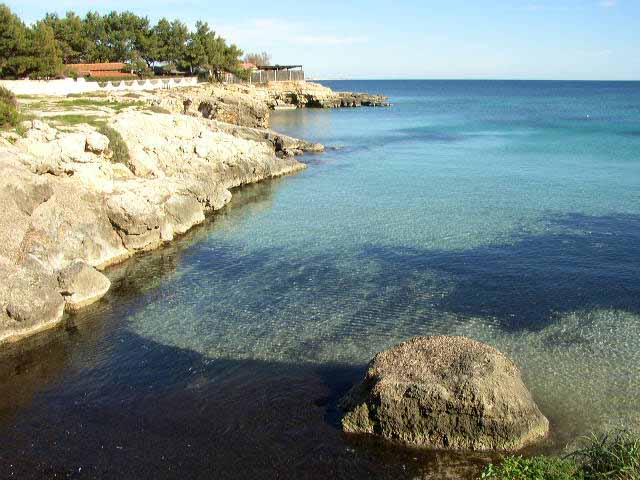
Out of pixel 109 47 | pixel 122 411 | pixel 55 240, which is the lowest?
pixel 122 411

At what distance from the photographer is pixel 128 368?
57.6 feet

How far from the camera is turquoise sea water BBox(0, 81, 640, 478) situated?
45.5 ft

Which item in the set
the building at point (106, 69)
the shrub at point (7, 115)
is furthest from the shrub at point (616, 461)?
the building at point (106, 69)

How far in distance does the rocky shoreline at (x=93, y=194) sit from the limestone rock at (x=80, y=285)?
39 mm

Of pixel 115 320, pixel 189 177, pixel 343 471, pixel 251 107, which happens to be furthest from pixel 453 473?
pixel 251 107

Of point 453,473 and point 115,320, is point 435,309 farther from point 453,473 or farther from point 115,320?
point 115,320

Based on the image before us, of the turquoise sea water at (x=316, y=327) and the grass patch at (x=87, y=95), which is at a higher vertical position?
the grass patch at (x=87, y=95)

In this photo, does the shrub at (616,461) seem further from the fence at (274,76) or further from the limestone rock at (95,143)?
the fence at (274,76)

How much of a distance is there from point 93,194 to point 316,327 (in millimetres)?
14247

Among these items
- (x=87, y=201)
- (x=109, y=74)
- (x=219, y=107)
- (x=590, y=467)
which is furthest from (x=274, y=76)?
(x=590, y=467)

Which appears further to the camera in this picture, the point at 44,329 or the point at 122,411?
the point at 44,329

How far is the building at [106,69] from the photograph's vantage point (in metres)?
81.4

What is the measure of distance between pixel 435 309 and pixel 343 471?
8998mm

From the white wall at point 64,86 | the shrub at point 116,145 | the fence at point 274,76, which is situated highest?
the fence at point 274,76
